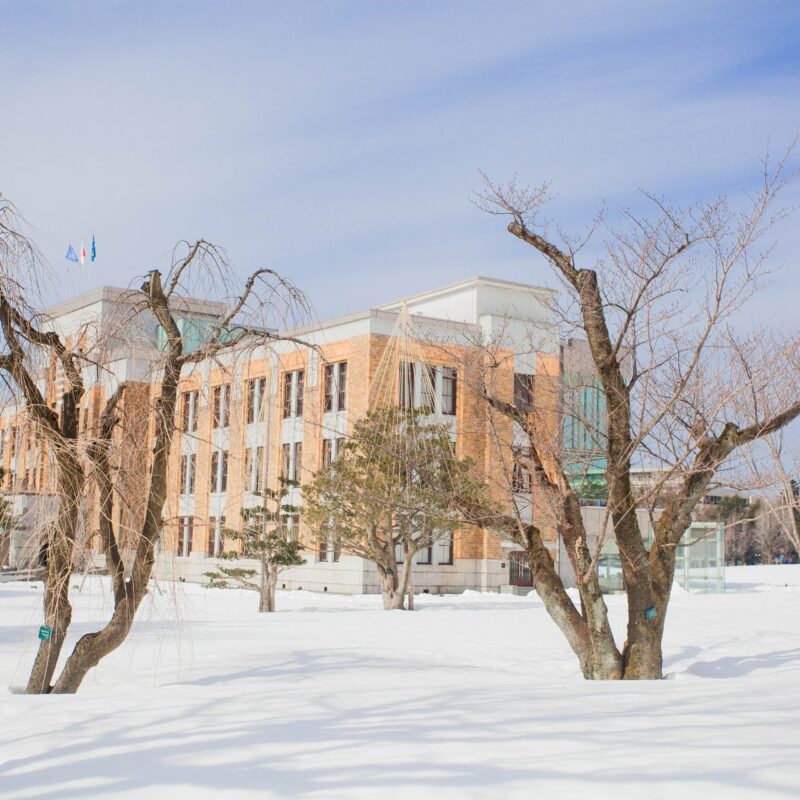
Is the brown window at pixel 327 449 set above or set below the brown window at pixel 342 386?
below

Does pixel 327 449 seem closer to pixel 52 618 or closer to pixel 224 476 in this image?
pixel 224 476

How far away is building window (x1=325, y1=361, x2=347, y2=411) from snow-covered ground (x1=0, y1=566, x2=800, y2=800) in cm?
2025

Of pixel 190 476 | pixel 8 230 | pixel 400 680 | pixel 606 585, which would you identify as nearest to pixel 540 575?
pixel 400 680

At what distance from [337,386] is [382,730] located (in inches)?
1103

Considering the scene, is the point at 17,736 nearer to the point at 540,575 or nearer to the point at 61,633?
the point at 61,633

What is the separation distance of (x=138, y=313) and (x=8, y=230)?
148cm

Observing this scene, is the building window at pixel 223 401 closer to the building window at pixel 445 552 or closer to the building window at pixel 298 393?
the building window at pixel 298 393

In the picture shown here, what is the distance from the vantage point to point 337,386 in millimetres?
35031

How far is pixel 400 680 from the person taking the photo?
1085 centimetres

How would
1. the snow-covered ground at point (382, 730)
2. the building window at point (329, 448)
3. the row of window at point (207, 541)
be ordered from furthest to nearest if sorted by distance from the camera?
the row of window at point (207, 541)
the building window at point (329, 448)
the snow-covered ground at point (382, 730)

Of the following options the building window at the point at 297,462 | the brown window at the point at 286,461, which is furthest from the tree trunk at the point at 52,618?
the brown window at the point at 286,461

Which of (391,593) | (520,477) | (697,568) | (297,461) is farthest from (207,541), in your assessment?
(520,477)

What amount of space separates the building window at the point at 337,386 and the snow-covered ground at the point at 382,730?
20255mm

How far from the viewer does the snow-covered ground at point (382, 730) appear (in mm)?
5641
